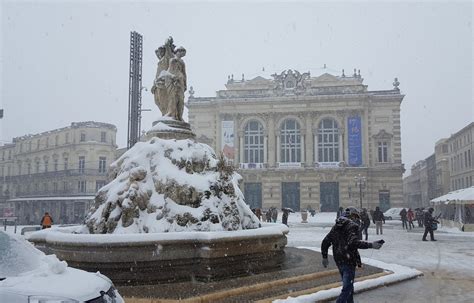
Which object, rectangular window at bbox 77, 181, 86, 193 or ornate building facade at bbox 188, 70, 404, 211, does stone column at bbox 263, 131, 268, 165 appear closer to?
ornate building facade at bbox 188, 70, 404, 211

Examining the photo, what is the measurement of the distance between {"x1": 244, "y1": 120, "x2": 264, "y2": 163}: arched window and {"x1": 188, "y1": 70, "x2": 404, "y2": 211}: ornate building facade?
13 cm

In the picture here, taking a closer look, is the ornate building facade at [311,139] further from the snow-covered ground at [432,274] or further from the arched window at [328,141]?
the snow-covered ground at [432,274]

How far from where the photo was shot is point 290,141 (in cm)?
5681

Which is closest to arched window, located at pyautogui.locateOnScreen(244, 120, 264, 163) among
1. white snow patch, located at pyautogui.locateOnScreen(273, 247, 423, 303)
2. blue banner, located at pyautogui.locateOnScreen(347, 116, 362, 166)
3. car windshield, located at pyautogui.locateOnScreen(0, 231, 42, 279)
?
blue banner, located at pyautogui.locateOnScreen(347, 116, 362, 166)

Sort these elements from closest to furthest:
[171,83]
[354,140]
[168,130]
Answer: [168,130] → [171,83] → [354,140]

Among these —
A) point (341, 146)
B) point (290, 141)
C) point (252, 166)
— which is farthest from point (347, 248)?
point (290, 141)

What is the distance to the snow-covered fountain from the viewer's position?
8266 mm

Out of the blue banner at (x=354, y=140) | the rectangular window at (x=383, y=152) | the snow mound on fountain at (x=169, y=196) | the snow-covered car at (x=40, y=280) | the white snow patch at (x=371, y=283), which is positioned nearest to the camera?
the snow-covered car at (x=40, y=280)

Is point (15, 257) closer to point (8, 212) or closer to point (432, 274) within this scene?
point (432, 274)

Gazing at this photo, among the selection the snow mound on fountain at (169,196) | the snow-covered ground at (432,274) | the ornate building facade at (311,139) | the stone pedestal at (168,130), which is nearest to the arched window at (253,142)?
the ornate building facade at (311,139)

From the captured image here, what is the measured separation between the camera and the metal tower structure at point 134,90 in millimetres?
22469

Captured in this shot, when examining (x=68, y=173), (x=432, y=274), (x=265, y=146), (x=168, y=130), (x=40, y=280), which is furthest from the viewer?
(x=265, y=146)

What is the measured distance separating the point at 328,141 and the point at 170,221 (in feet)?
157

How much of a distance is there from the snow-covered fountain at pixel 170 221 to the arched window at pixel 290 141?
145 ft
